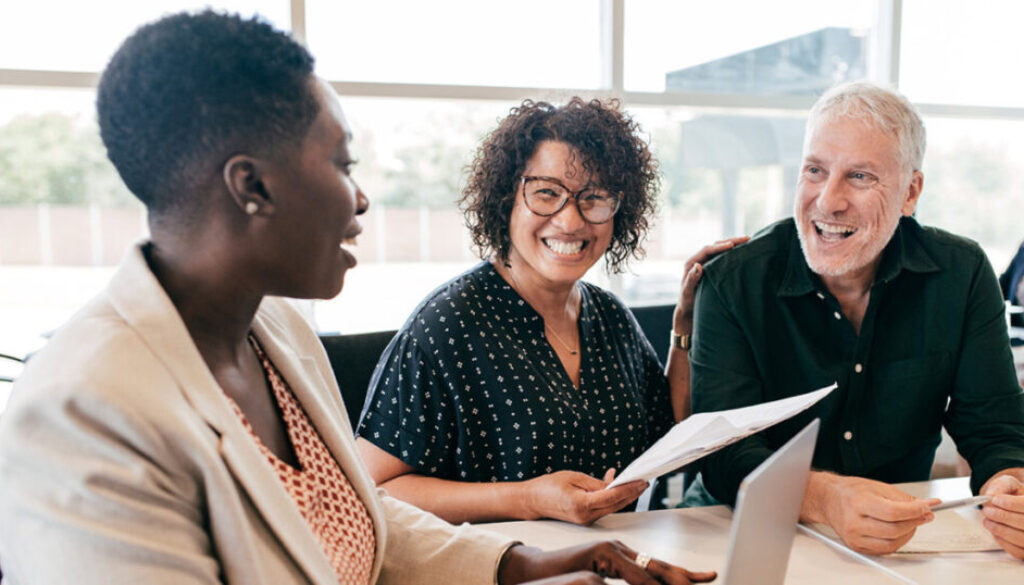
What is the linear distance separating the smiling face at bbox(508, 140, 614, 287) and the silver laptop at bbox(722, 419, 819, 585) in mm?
808

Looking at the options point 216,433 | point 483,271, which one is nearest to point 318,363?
point 216,433

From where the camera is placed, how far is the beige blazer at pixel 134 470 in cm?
→ 67

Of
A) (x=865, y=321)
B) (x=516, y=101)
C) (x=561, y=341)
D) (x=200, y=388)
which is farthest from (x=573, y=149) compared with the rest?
(x=516, y=101)

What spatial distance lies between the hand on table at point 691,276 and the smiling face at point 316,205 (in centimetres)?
109

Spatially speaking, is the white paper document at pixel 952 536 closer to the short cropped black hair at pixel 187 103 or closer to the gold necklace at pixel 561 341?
the gold necklace at pixel 561 341

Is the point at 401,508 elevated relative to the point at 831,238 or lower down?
lower down

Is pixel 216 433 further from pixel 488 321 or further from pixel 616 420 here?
pixel 616 420

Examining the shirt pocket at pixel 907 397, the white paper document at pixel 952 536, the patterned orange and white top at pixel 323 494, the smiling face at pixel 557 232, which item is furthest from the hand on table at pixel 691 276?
the patterned orange and white top at pixel 323 494

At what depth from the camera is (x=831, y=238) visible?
5.44ft

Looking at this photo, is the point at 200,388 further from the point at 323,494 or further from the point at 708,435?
the point at 708,435

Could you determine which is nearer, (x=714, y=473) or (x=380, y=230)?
(x=714, y=473)

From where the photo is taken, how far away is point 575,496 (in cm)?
134

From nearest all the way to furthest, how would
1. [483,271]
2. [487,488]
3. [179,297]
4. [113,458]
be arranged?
[113,458], [179,297], [487,488], [483,271]

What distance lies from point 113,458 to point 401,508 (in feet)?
1.92
